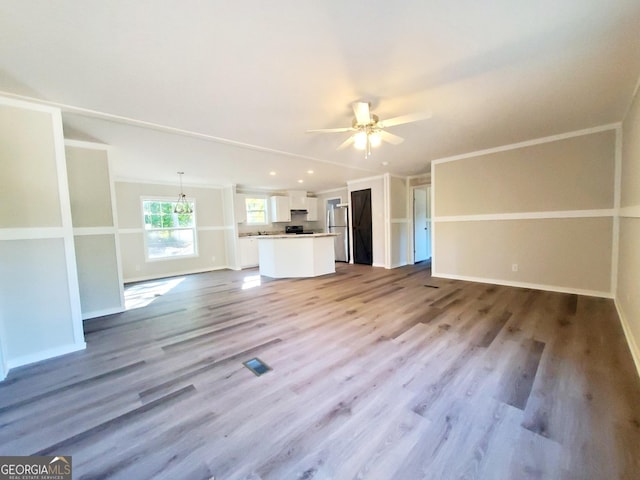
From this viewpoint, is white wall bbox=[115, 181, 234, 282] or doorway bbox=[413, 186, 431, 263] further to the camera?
doorway bbox=[413, 186, 431, 263]

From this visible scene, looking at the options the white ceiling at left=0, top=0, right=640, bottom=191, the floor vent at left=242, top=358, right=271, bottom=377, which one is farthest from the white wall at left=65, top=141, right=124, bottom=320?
the floor vent at left=242, top=358, right=271, bottom=377

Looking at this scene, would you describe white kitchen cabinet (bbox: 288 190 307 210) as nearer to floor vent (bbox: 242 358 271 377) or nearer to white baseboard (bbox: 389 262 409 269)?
white baseboard (bbox: 389 262 409 269)

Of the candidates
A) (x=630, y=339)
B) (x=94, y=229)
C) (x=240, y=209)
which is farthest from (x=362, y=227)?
(x=94, y=229)

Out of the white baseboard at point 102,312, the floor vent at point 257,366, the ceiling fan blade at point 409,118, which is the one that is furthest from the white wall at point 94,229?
the ceiling fan blade at point 409,118

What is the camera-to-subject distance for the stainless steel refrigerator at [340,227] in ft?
26.4

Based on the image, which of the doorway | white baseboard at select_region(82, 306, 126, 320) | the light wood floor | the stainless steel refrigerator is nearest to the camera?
the light wood floor

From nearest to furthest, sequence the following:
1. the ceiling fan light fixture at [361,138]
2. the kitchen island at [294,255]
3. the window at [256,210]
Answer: the ceiling fan light fixture at [361,138] < the kitchen island at [294,255] < the window at [256,210]

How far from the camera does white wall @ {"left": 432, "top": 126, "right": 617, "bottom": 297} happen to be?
3682mm

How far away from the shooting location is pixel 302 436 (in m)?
1.46

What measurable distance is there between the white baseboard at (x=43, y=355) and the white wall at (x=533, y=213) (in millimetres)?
5945

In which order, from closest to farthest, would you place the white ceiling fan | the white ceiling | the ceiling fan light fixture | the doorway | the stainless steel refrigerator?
the white ceiling < the white ceiling fan < the ceiling fan light fixture < the doorway < the stainless steel refrigerator

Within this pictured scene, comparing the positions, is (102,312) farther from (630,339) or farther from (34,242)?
(630,339)

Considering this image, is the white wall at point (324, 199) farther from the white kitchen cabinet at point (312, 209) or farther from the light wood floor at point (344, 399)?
the light wood floor at point (344, 399)

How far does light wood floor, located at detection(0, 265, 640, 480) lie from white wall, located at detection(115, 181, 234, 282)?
10.5 ft
